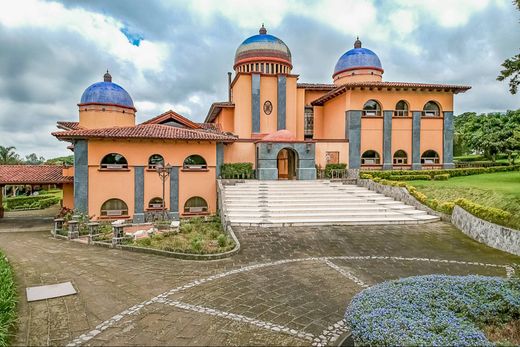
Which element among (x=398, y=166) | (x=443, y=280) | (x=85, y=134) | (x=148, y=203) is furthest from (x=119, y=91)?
(x=443, y=280)

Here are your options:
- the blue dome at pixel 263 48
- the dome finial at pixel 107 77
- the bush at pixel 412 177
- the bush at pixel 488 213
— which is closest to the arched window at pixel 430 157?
the bush at pixel 412 177

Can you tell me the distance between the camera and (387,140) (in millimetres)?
26859

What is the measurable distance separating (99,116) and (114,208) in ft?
33.4

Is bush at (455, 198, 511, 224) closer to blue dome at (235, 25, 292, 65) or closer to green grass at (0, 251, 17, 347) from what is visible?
green grass at (0, 251, 17, 347)

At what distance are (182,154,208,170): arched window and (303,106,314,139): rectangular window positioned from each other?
12.5 meters

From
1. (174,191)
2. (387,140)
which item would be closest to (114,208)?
(174,191)

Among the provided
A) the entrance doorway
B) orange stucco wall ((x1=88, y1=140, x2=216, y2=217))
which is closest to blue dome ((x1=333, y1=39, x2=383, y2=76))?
the entrance doorway

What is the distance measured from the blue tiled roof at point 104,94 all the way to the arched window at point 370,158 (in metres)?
21.5

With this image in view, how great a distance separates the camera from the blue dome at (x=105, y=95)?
26.8 m

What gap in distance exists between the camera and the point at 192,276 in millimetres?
8477

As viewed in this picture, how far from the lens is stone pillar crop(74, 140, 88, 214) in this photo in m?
19.9

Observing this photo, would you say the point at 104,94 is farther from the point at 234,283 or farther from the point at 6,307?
the point at 234,283

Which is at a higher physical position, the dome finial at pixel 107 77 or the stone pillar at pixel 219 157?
the dome finial at pixel 107 77

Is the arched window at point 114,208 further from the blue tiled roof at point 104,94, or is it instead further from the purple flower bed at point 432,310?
the purple flower bed at point 432,310
